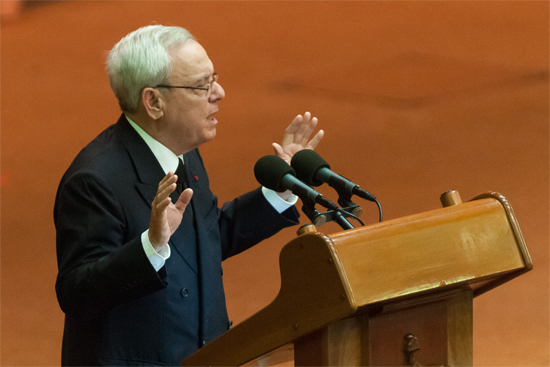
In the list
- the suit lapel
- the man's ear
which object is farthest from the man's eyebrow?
the suit lapel

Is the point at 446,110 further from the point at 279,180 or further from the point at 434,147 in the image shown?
the point at 279,180

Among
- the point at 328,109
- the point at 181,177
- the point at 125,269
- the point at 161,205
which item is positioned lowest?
the point at 125,269

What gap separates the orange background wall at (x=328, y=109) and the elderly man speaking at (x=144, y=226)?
84.6 inches

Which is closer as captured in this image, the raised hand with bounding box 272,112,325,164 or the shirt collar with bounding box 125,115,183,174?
the shirt collar with bounding box 125,115,183,174

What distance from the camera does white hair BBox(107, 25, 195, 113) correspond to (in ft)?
5.88

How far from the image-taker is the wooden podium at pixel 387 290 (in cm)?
113

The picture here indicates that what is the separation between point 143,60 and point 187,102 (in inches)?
6.1

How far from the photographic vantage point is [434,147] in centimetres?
420

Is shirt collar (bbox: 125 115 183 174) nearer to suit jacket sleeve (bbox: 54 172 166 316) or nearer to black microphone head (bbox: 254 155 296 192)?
suit jacket sleeve (bbox: 54 172 166 316)

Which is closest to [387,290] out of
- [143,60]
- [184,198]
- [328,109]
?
[184,198]

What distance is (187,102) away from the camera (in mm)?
1823

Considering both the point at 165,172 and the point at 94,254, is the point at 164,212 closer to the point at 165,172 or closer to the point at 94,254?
the point at 94,254

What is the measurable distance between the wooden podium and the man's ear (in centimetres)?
69

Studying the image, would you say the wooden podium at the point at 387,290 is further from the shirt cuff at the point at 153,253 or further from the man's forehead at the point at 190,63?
the man's forehead at the point at 190,63
